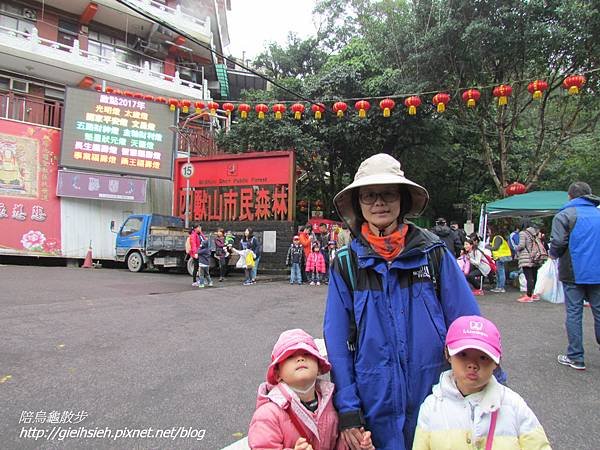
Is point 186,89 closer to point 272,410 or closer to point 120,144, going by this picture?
point 120,144

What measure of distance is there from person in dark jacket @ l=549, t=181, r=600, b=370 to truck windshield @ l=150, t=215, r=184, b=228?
12.4m

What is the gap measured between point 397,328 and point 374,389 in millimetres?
257

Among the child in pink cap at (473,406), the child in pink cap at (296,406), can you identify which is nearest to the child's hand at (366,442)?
the child in pink cap at (296,406)

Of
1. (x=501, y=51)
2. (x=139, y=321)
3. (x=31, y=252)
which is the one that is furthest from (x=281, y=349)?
(x=31, y=252)

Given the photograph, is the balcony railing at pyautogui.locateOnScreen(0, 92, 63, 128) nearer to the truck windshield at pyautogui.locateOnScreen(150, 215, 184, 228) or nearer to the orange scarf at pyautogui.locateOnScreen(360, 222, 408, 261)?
the truck windshield at pyautogui.locateOnScreen(150, 215, 184, 228)

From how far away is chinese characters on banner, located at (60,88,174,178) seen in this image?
1603 centimetres

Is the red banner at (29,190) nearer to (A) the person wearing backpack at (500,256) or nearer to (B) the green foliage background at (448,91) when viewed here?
(B) the green foliage background at (448,91)

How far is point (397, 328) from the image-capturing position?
5.65 feet

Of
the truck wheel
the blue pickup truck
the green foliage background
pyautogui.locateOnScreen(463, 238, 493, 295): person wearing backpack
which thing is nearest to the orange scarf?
pyautogui.locateOnScreen(463, 238, 493, 295): person wearing backpack

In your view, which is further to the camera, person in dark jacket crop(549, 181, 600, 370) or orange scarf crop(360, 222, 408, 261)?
person in dark jacket crop(549, 181, 600, 370)

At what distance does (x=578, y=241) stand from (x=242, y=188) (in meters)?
12.7

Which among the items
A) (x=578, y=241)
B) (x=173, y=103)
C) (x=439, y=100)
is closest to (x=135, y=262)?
(x=173, y=103)

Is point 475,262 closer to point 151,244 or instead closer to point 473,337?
point 473,337

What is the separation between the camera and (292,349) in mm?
1859
